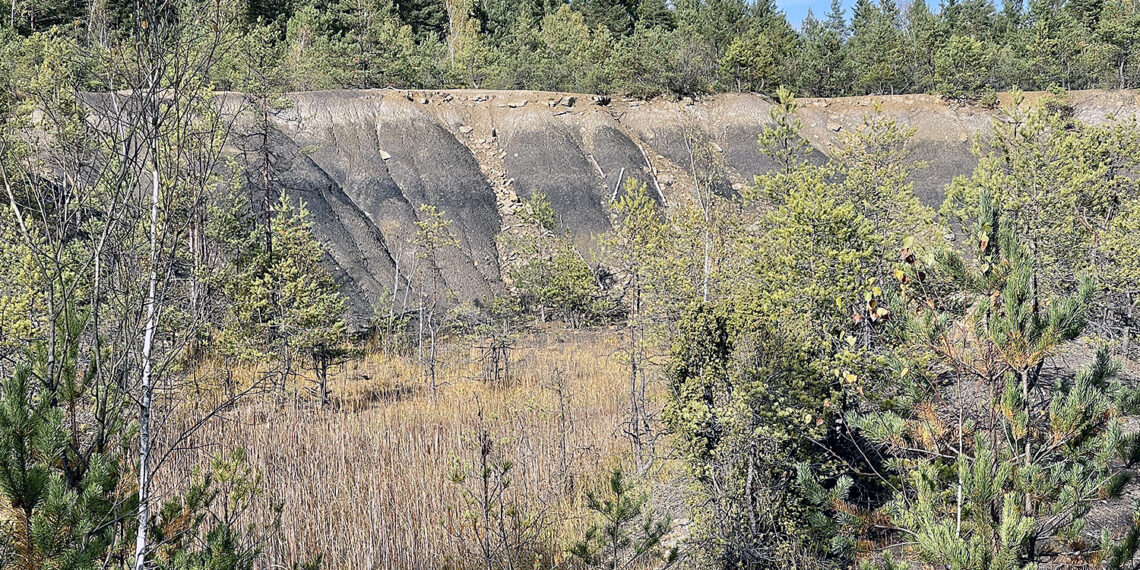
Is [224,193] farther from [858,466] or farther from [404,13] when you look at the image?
[404,13]

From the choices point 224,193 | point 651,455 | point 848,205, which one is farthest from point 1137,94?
point 224,193

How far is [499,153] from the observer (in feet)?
108

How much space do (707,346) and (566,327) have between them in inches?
685

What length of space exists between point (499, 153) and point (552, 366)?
17773 millimetres

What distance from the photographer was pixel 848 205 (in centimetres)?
880

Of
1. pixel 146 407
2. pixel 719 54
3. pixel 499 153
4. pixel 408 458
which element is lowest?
pixel 408 458

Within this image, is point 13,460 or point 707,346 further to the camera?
point 707,346

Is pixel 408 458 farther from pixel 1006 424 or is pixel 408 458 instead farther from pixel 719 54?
pixel 719 54

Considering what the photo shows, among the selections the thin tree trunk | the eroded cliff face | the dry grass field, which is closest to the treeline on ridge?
the eroded cliff face

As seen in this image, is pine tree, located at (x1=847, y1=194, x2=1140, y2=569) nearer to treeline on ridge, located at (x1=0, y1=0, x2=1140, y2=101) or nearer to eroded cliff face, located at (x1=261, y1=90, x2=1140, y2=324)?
eroded cliff face, located at (x1=261, y1=90, x2=1140, y2=324)

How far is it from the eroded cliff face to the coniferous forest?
2.14ft

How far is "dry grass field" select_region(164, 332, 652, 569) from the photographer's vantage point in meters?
7.01

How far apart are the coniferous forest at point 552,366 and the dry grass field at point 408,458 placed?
7cm

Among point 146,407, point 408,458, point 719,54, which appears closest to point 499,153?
point 719,54
